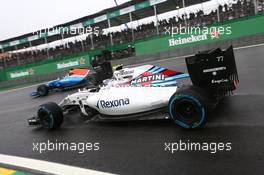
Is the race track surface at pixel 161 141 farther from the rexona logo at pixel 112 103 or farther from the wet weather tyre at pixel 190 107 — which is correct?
the rexona logo at pixel 112 103

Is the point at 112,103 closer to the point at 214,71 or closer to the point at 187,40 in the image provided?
the point at 214,71

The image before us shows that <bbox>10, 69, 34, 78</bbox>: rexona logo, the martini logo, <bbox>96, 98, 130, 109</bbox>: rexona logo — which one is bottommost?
<bbox>10, 69, 34, 78</bbox>: rexona logo

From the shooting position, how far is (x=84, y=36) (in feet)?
97.9

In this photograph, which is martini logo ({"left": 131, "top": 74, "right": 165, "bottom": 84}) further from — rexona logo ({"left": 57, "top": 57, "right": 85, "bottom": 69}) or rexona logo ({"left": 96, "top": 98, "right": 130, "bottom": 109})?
rexona logo ({"left": 57, "top": 57, "right": 85, "bottom": 69})

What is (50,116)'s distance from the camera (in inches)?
244

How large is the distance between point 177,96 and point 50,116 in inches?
114

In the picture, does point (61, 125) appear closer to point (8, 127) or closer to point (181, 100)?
point (8, 127)

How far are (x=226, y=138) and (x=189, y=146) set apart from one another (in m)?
0.51

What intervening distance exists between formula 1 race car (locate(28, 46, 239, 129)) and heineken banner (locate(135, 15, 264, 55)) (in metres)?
14.3

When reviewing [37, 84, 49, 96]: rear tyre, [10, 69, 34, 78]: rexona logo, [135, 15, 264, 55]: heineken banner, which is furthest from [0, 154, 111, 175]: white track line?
[10, 69, 34, 78]: rexona logo

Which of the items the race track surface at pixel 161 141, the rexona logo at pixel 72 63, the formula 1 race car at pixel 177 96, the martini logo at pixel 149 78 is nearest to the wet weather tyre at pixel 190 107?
the formula 1 race car at pixel 177 96

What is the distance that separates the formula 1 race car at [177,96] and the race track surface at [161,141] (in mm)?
223

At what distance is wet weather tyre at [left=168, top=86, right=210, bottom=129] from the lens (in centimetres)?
440

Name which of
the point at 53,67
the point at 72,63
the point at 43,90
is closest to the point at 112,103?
the point at 43,90
